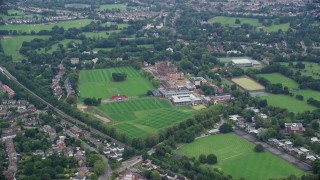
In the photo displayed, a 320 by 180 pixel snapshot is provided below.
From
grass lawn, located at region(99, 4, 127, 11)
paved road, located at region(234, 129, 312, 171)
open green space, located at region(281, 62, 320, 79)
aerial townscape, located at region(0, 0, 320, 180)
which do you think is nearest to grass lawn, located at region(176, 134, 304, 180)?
aerial townscape, located at region(0, 0, 320, 180)

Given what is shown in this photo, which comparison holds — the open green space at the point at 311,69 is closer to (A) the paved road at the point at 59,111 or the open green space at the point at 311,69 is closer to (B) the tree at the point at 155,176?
(A) the paved road at the point at 59,111

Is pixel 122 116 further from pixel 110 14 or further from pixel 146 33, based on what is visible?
pixel 110 14

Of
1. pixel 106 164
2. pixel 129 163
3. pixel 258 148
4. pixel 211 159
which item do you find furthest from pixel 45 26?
pixel 211 159

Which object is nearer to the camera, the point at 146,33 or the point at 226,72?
the point at 226,72

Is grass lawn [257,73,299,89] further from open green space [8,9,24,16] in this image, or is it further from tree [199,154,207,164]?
open green space [8,9,24,16]

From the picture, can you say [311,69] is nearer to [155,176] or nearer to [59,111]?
[59,111]

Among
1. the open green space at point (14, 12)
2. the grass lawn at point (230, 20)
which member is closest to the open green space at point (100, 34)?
the open green space at point (14, 12)

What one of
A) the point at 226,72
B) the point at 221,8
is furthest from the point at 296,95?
the point at 221,8
